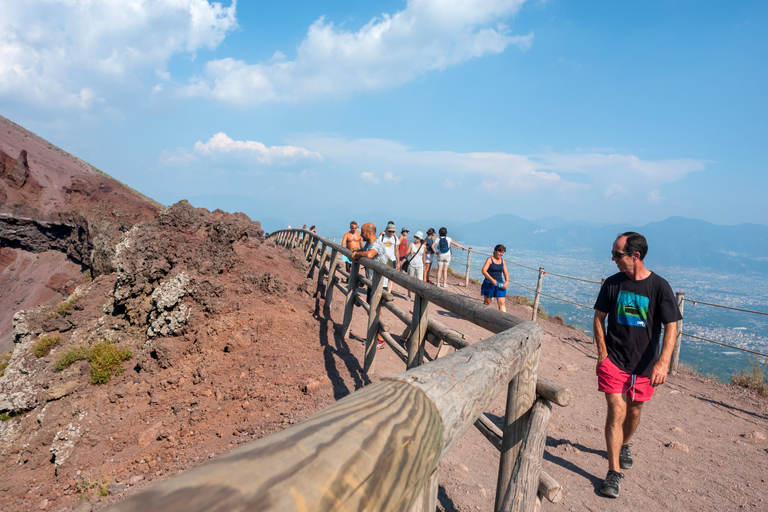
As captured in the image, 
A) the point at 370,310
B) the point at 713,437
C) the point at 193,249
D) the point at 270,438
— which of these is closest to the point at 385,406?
the point at 270,438

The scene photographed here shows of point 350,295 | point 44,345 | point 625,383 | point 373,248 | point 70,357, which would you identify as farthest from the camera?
point 44,345

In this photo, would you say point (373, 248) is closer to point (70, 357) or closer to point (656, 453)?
point (656, 453)

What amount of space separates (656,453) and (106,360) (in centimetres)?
766

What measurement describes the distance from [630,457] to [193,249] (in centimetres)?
705

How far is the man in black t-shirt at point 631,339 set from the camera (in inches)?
130

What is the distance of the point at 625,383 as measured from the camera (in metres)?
3.39

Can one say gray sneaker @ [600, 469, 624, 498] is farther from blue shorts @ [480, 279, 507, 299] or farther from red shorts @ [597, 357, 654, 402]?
blue shorts @ [480, 279, 507, 299]

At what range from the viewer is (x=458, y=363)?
53.6 inches

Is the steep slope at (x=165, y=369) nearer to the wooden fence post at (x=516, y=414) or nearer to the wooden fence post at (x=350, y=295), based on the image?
the wooden fence post at (x=350, y=295)

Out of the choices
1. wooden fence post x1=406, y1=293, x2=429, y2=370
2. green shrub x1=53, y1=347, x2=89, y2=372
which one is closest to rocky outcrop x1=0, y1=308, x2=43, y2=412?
green shrub x1=53, y1=347, x2=89, y2=372

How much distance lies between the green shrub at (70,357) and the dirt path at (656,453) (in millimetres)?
4268

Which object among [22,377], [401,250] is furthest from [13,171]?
[401,250]

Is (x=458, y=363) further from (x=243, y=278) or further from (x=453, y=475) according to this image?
(x=243, y=278)

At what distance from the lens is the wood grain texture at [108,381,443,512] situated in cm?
48
